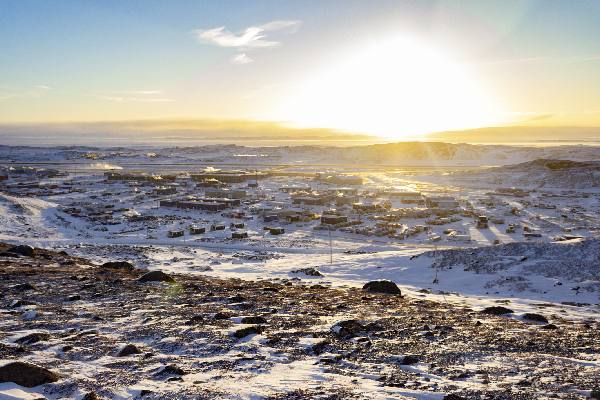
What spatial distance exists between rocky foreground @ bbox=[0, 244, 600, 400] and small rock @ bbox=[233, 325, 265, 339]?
0.04m

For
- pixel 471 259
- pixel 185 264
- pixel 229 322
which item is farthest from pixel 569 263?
pixel 185 264

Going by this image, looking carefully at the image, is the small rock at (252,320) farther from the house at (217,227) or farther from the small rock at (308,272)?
the house at (217,227)

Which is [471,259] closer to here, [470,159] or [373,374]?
[373,374]

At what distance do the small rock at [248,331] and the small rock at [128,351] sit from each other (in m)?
2.51

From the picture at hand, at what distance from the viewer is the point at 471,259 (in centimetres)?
2903

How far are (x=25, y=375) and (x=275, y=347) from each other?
17.7 feet

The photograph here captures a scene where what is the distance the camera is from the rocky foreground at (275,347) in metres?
8.73

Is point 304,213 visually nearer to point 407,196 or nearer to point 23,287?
point 407,196

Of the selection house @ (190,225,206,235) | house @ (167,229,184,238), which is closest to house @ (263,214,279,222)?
house @ (190,225,206,235)

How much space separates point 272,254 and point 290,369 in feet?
96.0

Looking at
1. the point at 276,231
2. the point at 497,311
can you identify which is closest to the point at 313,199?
the point at 276,231

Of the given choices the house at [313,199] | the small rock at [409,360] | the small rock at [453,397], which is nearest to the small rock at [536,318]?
the small rock at [409,360]

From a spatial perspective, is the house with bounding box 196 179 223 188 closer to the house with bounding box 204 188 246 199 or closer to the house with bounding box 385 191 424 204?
the house with bounding box 204 188 246 199

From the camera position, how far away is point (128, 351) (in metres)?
10.9
